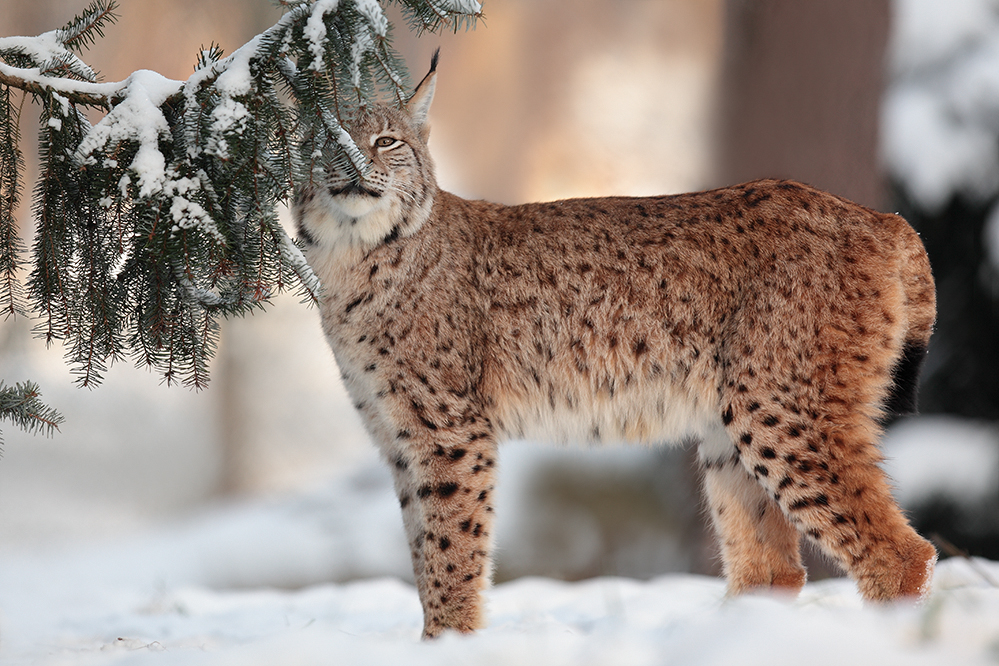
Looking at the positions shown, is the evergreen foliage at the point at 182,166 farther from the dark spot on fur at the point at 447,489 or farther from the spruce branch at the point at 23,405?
the dark spot on fur at the point at 447,489

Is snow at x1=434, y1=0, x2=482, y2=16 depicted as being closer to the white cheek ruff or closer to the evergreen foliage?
the evergreen foliage

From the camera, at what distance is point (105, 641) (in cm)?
336

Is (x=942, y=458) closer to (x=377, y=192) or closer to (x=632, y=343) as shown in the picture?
(x=632, y=343)

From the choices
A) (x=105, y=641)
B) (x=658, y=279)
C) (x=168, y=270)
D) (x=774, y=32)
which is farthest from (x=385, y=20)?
(x=774, y=32)

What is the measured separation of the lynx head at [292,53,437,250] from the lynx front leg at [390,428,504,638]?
2.62 feet

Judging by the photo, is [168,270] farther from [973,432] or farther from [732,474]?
[973,432]

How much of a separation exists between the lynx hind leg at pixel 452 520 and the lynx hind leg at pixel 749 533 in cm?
103

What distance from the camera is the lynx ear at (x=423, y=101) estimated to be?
10.8 feet

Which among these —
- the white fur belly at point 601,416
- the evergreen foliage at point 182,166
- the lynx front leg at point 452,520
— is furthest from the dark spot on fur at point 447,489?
the evergreen foliage at point 182,166

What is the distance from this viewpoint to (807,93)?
5449 millimetres

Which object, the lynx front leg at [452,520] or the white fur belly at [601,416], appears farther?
the white fur belly at [601,416]

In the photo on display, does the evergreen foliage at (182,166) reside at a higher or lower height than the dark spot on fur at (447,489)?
higher

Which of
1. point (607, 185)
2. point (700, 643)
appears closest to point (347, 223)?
point (700, 643)

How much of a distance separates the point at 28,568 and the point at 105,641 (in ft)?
10.8
